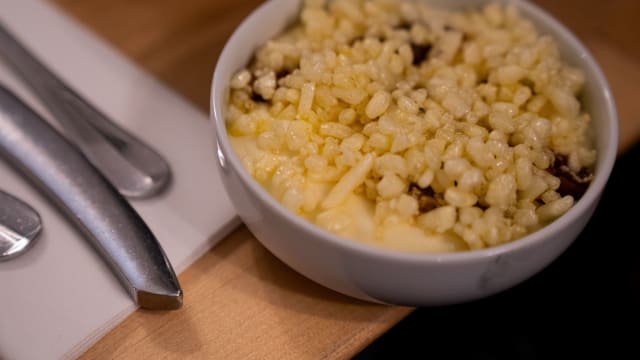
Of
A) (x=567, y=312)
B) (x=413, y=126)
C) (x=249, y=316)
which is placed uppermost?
(x=413, y=126)

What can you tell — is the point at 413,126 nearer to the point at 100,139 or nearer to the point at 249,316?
the point at 249,316

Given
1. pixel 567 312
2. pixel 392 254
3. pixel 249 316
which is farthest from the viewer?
pixel 567 312

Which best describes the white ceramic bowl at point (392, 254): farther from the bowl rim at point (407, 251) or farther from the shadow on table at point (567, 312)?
the shadow on table at point (567, 312)

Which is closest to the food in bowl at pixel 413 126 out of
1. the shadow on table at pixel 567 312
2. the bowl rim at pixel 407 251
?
the bowl rim at pixel 407 251

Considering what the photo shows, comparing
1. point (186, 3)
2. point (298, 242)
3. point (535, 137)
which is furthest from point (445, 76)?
point (186, 3)

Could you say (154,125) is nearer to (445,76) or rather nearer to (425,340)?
(445,76)

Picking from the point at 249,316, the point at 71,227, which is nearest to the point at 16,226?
the point at 71,227
